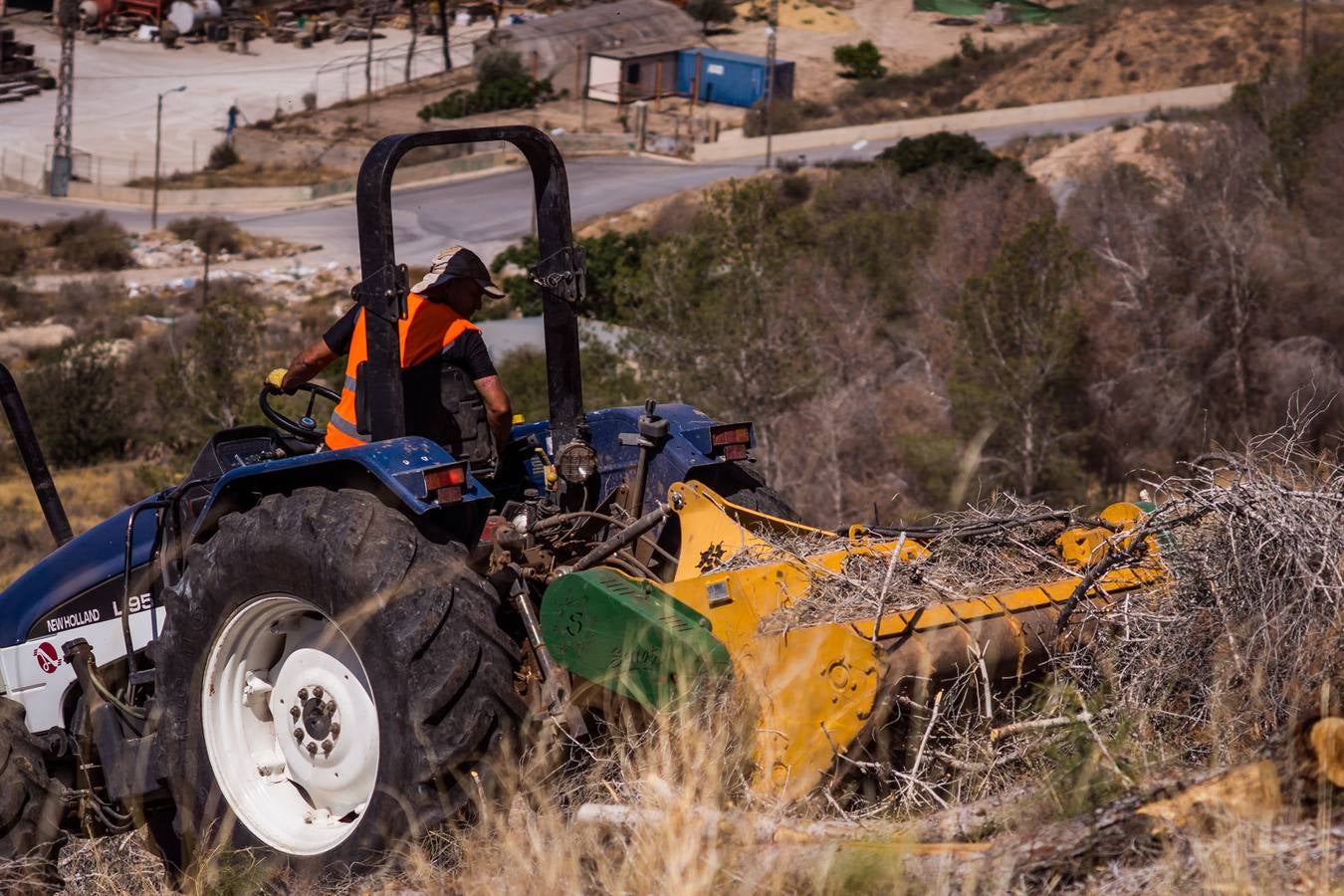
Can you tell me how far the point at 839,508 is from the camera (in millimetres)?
20875

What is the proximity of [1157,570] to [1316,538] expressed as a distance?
101 centimetres

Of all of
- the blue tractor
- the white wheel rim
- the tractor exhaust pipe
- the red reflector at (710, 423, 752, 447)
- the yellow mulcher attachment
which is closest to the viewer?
the yellow mulcher attachment

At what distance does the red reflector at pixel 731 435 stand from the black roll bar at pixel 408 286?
54 cm

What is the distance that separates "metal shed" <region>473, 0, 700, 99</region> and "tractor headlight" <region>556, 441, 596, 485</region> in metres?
68.9

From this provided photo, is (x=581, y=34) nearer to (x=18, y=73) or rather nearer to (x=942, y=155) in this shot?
(x=18, y=73)

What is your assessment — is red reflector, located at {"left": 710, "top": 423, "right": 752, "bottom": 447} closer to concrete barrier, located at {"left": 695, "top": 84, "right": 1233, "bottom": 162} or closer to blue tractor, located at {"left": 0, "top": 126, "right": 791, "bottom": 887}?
blue tractor, located at {"left": 0, "top": 126, "right": 791, "bottom": 887}

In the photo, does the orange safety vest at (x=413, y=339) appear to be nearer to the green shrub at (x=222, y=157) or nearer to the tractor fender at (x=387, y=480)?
the tractor fender at (x=387, y=480)

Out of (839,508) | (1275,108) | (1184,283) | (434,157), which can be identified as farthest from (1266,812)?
(434,157)

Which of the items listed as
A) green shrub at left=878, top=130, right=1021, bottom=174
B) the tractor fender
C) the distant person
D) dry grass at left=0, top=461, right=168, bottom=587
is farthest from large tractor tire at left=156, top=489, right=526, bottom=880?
the distant person

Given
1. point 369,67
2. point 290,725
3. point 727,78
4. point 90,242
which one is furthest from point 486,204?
point 290,725

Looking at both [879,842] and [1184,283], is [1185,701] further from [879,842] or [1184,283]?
[1184,283]

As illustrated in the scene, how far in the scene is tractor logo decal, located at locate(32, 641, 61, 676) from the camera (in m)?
6.65

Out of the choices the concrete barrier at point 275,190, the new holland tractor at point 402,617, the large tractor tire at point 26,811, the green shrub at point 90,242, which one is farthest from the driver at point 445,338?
the concrete barrier at point 275,190

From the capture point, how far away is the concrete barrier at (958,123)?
6412 cm
